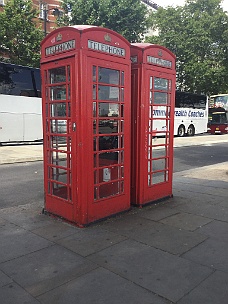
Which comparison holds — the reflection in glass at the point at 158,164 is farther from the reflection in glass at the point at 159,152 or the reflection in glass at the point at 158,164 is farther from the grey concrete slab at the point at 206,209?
the grey concrete slab at the point at 206,209

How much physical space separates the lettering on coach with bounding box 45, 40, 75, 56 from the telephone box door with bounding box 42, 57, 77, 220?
141 millimetres

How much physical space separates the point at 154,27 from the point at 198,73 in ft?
24.8

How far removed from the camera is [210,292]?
260 cm

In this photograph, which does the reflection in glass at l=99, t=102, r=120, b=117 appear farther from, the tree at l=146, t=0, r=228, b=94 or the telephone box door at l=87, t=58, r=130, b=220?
the tree at l=146, t=0, r=228, b=94

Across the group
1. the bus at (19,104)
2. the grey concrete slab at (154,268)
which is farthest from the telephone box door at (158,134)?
the bus at (19,104)

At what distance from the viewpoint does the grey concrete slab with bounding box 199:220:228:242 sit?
3816 millimetres

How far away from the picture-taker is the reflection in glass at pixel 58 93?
409cm

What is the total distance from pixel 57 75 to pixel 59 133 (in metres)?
0.83

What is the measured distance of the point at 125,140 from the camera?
14.9 feet

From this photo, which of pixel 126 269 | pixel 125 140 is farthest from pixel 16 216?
pixel 126 269

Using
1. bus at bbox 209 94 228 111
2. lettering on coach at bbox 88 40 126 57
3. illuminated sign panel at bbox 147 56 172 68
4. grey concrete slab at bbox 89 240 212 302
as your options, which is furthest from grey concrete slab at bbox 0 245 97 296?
bus at bbox 209 94 228 111

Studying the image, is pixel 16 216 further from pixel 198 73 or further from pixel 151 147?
pixel 198 73

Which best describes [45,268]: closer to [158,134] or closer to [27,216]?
[27,216]

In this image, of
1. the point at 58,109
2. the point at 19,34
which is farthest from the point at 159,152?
the point at 19,34
